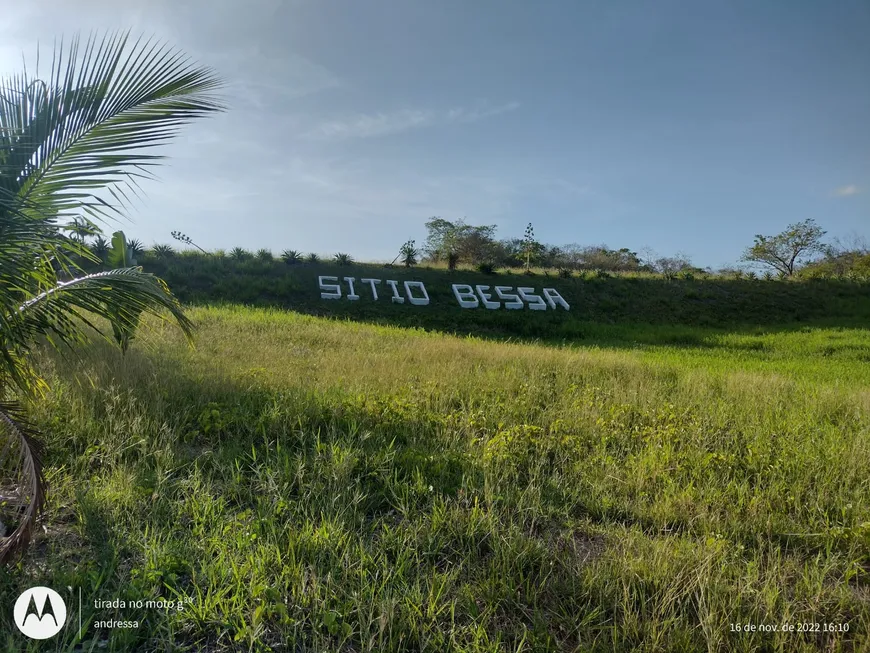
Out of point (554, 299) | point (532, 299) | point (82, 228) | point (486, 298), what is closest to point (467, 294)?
point (486, 298)

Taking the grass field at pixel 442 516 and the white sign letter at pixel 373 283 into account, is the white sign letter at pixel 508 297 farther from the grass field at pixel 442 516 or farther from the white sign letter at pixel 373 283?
the grass field at pixel 442 516

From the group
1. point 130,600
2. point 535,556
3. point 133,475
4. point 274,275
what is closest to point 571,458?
point 535,556

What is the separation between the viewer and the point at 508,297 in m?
19.6

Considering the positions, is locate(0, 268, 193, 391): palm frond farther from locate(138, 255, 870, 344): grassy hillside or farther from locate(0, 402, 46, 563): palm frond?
locate(138, 255, 870, 344): grassy hillside

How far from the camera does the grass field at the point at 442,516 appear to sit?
1878mm

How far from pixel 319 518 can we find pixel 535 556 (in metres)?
1.25

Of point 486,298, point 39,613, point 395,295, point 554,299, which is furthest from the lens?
point 554,299

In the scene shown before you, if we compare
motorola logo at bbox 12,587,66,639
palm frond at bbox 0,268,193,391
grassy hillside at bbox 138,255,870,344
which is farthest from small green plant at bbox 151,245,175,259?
motorola logo at bbox 12,587,66,639

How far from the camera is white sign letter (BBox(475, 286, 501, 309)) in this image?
61.1ft

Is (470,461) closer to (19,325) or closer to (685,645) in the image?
(685,645)

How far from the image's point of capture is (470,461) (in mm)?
3373

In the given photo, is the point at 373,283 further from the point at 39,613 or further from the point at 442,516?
the point at 39,613

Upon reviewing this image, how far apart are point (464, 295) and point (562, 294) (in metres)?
5.13

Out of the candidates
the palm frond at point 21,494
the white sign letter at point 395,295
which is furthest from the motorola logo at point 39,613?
the white sign letter at point 395,295
